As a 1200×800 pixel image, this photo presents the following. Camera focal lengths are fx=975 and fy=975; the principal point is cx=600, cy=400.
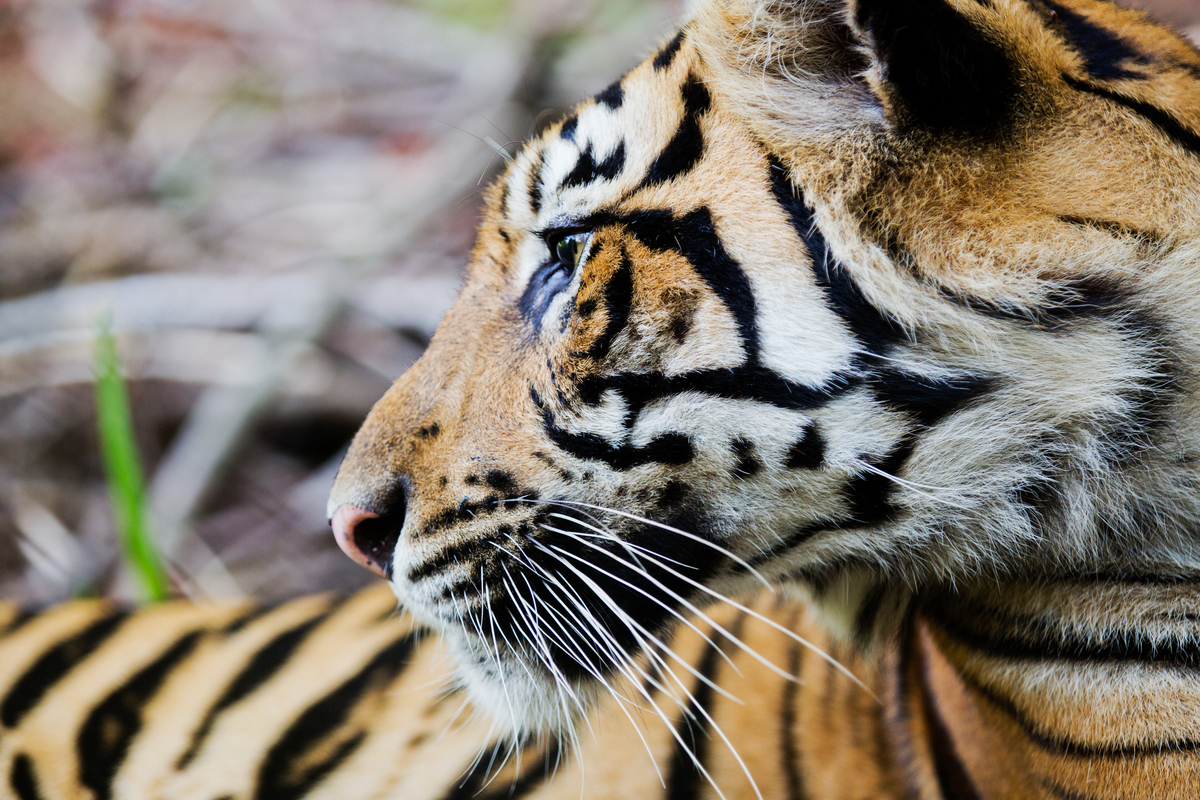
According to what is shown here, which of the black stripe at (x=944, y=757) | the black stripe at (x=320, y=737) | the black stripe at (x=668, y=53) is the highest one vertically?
the black stripe at (x=668, y=53)

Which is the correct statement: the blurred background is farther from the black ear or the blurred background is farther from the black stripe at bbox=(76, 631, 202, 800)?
the black ear

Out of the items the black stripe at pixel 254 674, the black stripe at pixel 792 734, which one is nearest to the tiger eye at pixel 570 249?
the black stripe at pixel 792 734

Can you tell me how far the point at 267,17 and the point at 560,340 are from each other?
12.1ft

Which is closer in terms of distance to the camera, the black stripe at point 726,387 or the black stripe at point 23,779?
the black stripe at point 726,387

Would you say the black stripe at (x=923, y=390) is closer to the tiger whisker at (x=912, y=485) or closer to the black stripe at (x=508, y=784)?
the tiger whisker at (x=912, y=485)

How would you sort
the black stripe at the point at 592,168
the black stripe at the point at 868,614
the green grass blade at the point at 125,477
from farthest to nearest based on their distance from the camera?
the green grass blade at the point at 125,477 → the black stripe at the point at 868,614 → the black stripe at the point at 592,168

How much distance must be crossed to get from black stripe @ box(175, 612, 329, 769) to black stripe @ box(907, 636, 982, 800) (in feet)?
3.49

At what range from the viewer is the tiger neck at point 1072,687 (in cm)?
100

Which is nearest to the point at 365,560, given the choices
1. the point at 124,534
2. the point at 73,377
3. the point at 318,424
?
the point at 124,534

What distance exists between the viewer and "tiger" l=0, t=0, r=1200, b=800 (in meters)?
0.95

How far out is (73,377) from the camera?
282 centimetres

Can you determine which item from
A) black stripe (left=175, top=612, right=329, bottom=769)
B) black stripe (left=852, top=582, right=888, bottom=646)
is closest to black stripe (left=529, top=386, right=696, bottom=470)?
black stripe (left=852, top=582, right=888, bottom=646)

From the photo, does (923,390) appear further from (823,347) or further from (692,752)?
(692,752)

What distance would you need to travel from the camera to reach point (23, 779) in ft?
5.16
